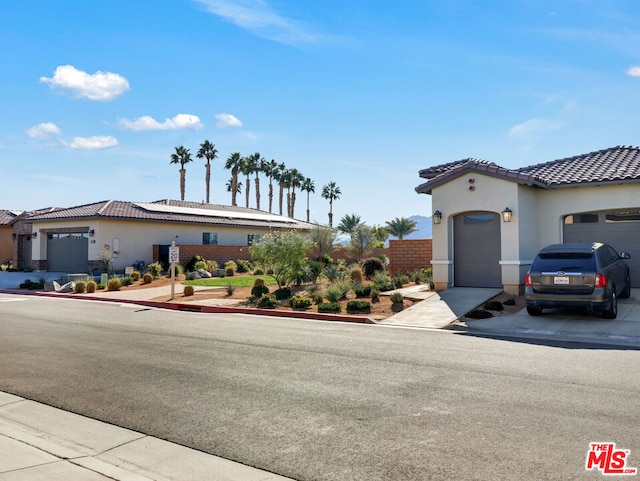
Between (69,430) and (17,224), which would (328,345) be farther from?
(17,224)

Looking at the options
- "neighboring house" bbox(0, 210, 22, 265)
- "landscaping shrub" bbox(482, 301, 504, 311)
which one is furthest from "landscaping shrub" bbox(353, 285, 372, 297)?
"neighboring house" bbox(0, 210, 22, 265)

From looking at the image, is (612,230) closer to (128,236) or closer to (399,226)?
(128,236)

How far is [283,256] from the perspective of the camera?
21953 mm

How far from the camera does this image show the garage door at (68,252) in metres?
34.2

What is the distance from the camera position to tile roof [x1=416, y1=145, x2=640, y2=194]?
17.3 m

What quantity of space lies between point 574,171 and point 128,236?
26.1 meters

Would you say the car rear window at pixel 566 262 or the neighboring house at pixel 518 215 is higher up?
the neighboring house at pixel 518 215

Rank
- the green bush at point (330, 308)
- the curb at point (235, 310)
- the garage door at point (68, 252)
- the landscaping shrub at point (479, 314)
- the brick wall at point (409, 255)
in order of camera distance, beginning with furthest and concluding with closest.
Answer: the garage door at point (68, 252) < the brick wall at point (409, 255) < the green bush at point (330, 308) < the curb at point (235, 310) < the landscaping shrub at point (479, 314)

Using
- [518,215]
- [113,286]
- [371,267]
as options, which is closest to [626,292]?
[518,215]

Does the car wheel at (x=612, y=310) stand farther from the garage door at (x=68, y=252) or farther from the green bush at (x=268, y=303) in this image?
the garage door at (x=68, y=252)

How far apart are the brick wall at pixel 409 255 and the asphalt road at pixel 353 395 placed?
37.8ft

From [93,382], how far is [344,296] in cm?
1122

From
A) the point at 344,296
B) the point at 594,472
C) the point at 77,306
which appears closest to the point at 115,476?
the point at 594,472

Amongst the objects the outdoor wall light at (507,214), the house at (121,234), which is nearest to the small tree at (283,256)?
the outdoor wall light at (507,214)
